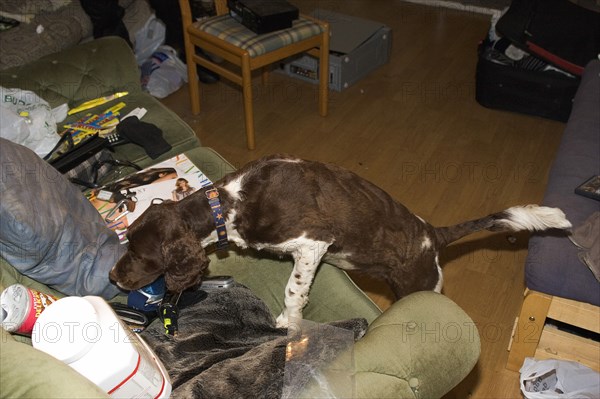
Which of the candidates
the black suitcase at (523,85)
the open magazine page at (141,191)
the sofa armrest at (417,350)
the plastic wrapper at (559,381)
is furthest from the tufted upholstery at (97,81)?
the black suitcase at (523,85)

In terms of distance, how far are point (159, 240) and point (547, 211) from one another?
3.90ft

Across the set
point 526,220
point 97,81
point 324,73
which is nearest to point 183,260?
point 526,220

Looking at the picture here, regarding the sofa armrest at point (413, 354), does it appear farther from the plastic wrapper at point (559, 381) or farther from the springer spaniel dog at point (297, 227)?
the plastic wrapper at point (559, 381)

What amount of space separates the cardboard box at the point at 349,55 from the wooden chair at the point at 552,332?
229cm

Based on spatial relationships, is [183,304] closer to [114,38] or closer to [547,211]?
[547,211]

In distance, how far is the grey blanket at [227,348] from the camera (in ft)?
4.64

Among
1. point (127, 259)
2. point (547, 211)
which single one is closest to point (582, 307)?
point (547, 211)

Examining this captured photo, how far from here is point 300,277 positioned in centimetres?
187

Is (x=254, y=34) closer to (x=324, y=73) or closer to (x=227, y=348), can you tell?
(x=324, y=73)

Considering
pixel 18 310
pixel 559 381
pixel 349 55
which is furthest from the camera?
pixel 349 55

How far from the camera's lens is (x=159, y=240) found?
1688 mm

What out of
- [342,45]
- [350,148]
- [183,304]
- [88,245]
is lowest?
[350,148]

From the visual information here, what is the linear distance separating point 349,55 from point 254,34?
89 centimetres

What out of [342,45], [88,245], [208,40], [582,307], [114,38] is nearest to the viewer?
[88,245]
